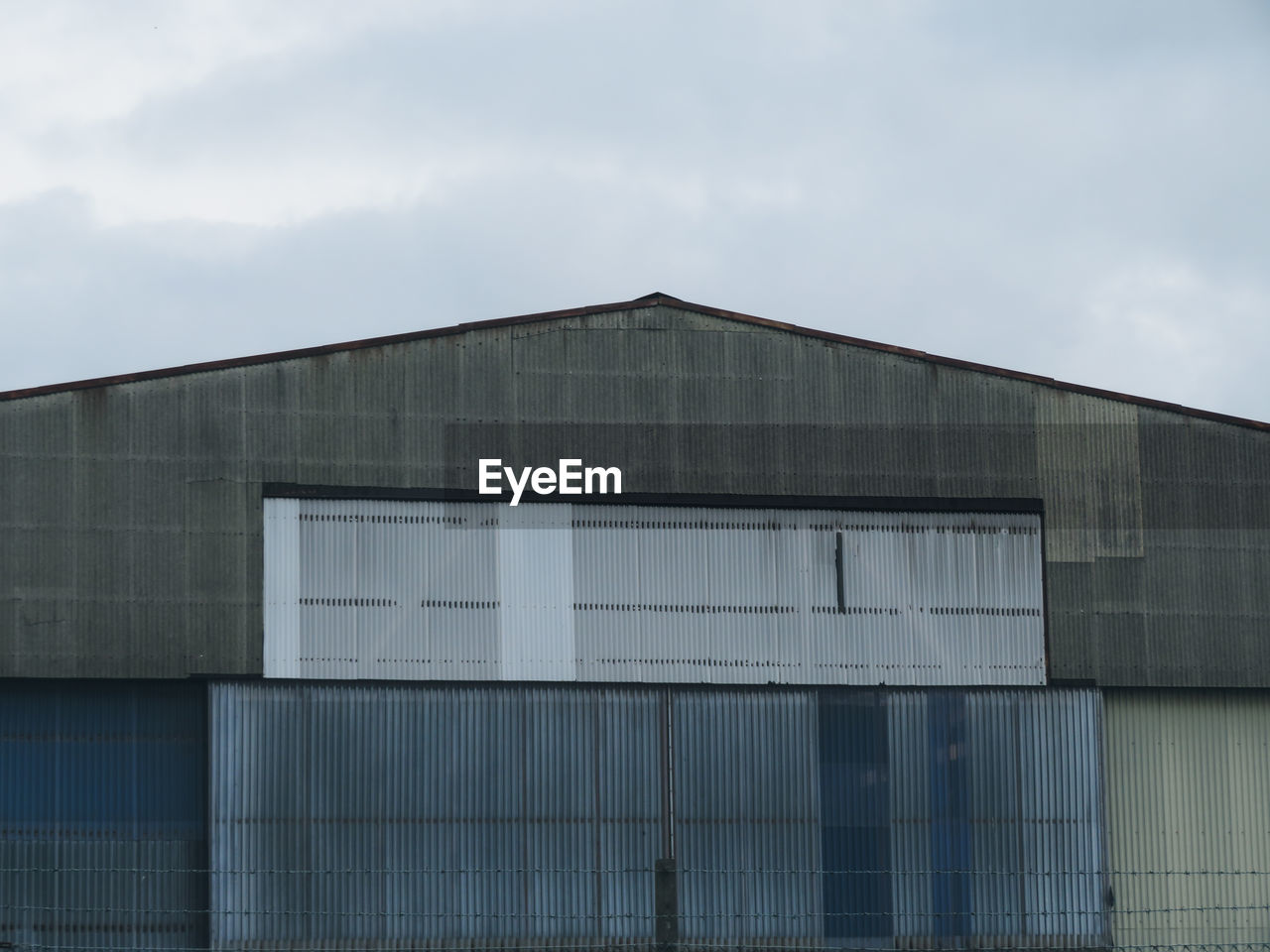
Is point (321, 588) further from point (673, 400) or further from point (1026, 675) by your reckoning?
point (1026, 675)

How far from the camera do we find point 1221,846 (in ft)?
114

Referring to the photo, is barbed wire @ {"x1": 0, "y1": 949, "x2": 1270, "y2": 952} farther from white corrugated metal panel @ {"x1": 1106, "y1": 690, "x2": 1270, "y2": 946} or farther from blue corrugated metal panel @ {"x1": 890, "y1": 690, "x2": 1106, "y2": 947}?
white corrugated metal panel @ {"x1": 1106, "y1": 690, "x2": 1270, "y2": 946}

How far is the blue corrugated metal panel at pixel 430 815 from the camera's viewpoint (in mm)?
31156

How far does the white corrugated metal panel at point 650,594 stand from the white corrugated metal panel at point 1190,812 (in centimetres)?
284

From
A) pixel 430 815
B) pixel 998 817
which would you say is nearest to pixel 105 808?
pixel 430 815

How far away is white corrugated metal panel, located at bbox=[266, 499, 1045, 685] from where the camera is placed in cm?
3253

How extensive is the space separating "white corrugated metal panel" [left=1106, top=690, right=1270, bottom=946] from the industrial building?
8cm

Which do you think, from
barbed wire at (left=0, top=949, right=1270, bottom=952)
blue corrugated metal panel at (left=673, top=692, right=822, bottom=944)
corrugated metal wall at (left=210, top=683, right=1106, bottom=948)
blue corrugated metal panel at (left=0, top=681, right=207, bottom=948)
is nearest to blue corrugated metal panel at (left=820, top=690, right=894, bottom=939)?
corrugated metal wall at (left=210, top=683, right=1106, bottom=948)

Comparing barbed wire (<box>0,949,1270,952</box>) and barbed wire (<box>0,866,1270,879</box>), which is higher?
barbed wire (<box>0,866,1270,879</box>)

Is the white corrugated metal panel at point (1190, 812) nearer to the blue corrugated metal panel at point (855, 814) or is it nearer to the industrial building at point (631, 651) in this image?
the industrial building at point (631, 651)

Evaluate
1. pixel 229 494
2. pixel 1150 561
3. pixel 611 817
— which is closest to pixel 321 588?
pixel 229 494

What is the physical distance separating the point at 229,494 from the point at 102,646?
355cm

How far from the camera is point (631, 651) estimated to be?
109 ft

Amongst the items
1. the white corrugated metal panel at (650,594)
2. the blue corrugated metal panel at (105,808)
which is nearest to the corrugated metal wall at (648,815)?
the white corrugated metal panel at (650,594)
